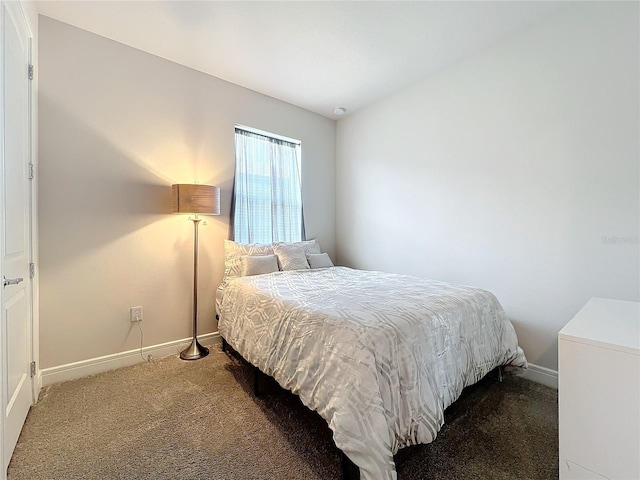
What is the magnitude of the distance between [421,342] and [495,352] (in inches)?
34.6

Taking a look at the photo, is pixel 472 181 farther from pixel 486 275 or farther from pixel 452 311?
pixel 452 311

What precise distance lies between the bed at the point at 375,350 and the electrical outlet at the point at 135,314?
95 cm

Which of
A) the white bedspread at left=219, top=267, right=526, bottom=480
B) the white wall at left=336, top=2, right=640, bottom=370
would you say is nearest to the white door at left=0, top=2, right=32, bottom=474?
the white bedspread at left=219, top=267, right=526, bottom=480

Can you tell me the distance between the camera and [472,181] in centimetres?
268

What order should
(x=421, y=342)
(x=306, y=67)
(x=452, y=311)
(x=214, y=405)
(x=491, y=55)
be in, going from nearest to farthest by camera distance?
1. (x=421, y=342)
2. (x=452, y=311)
3. (x=214, y=405)
4. (x=491, y=55)
5. (x=306, y=67)

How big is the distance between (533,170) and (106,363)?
151 inches

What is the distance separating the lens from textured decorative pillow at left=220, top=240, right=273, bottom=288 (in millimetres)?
2811

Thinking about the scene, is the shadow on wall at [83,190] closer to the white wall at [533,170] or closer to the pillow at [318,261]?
the pillow at [318,261]

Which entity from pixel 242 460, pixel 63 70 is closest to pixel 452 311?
pixel 242 460

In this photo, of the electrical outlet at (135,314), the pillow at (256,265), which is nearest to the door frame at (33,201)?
the electrical outlet at (135,314)

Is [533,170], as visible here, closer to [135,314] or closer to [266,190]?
[266,190]

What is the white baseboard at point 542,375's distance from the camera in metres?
2.18

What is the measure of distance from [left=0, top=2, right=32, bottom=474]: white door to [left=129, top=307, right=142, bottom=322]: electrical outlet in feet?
2.16

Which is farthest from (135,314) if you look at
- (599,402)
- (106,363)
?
(599,402)
